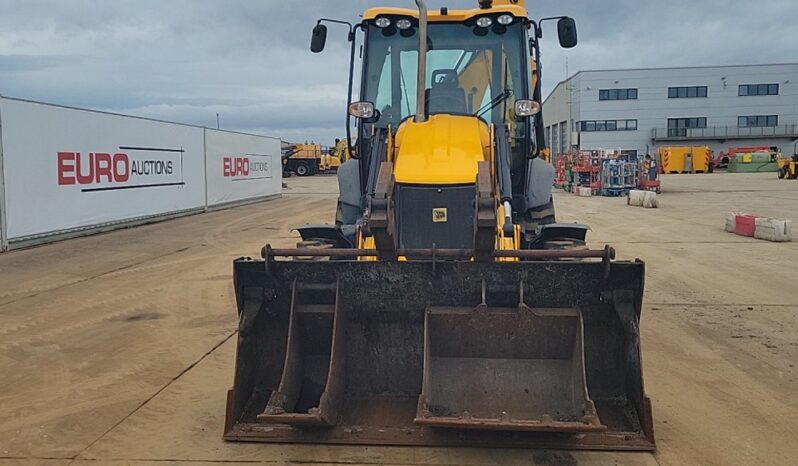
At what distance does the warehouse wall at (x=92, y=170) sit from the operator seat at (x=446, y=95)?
945 cm

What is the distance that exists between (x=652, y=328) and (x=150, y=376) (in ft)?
15.3

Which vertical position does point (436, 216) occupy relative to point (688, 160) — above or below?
below

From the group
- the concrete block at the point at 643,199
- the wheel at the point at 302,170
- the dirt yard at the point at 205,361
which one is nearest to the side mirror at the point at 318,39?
the dirt yard at the point at 205,361

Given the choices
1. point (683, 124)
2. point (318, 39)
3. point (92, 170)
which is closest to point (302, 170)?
point (683, 124)

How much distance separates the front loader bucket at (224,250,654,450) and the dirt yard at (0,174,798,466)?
0.17 meters

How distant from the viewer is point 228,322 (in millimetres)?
7254

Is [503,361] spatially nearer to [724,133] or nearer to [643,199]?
[643,199]

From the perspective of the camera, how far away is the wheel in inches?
2185

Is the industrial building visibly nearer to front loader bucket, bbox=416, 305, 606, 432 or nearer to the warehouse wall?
the warehouse wall

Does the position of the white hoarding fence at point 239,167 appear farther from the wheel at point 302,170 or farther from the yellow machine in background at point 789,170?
the yellow machine in background at point 789,170

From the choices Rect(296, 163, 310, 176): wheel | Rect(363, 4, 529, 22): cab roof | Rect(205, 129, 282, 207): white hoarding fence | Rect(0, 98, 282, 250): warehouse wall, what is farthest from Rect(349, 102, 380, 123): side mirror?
Rect(296, 163, 310, 176): wheel

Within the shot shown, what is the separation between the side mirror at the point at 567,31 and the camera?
258 inches

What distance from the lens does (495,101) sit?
6391mm

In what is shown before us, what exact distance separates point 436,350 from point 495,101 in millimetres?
2836
